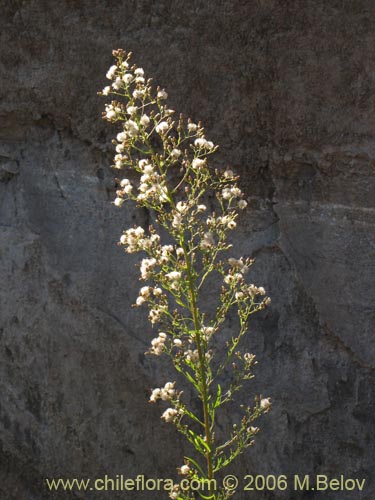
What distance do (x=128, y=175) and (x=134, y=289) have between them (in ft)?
1.05

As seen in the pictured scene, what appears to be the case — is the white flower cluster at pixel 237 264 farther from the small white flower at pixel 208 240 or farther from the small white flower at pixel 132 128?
the small white flower at pixel 132 128

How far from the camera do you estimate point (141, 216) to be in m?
2.76

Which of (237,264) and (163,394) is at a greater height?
(237,264)

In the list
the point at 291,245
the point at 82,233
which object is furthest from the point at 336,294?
the point at 82,233

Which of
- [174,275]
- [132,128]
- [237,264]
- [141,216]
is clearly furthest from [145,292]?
[141,216]

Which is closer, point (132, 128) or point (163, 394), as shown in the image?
point (132, 128)

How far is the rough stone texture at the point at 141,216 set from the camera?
2521mm

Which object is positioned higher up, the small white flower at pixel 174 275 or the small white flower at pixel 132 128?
the small white flower at pixel 132 128

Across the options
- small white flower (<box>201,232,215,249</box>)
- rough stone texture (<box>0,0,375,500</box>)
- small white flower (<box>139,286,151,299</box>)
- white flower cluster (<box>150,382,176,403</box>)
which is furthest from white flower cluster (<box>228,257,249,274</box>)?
rough stone texture (<box>0,0,375,500</box>)

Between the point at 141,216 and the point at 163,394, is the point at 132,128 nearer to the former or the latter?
the point at 163,394

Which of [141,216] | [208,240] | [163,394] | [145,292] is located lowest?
[163,394]

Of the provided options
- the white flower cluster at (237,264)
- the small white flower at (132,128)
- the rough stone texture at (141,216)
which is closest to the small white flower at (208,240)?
the white flower cluster at (237,264)

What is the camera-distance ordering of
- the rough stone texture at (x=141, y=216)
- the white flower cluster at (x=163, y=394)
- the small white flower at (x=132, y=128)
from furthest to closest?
the rough stone texture at (x=141, y=216) < the white flower cluster at (x=163, y=394) < the small white flower at (x=132, y=128)

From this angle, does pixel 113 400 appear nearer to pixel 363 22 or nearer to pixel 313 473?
A: pixel 313 473
